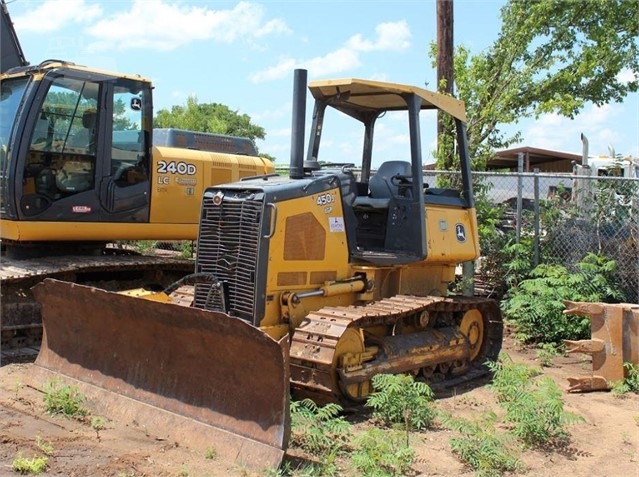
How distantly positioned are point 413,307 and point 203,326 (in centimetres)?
216

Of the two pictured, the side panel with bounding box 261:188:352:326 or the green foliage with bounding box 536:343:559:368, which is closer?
the side panel with bounding box 261:188:352:326

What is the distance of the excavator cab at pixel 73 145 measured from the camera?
27.6 feet

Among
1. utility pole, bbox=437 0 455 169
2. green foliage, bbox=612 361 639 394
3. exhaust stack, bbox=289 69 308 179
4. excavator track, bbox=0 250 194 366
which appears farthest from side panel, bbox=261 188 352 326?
utility pole, bbox=437 0 455 169

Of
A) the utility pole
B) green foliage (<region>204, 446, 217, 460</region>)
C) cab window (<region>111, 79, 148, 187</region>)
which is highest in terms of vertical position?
the utility pole

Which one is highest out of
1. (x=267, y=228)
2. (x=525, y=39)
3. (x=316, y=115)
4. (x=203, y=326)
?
(x=525, y=39)

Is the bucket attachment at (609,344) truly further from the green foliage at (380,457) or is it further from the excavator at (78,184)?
the excavator at (78,184)

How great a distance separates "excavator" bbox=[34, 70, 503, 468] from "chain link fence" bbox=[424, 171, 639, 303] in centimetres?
279

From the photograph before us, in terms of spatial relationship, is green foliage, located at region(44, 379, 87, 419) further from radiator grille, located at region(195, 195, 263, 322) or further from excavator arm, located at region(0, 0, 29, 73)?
excavator arm, located at region(0, 0, 29, 73)

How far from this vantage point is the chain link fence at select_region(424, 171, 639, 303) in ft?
33.1

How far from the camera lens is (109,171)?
29.5ft

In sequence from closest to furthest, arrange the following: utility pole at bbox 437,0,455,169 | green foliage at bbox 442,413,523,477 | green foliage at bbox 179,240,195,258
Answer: green foliage at bbox 442,413,523,477, utility pole at bbox 437,0,455,169, green foliage at bbox 179,240,195,258

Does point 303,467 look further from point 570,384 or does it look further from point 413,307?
point 570,384

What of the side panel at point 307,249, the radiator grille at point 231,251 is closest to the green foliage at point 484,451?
the side panel at point 307,249

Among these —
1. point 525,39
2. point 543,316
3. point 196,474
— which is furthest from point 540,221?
point 196,474
